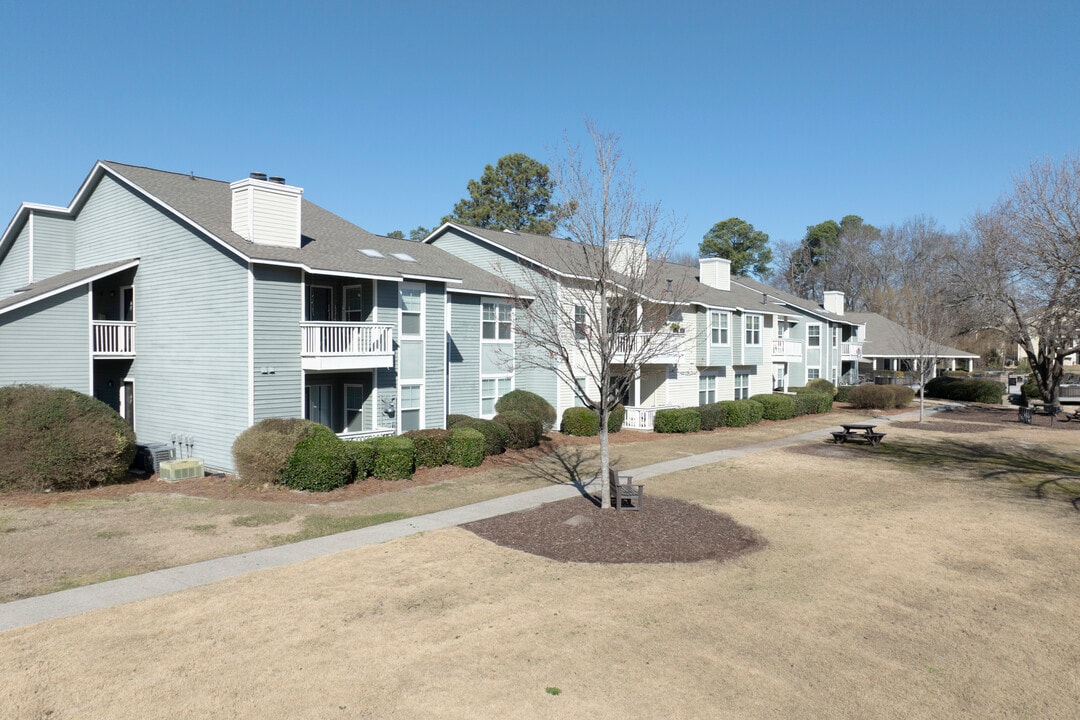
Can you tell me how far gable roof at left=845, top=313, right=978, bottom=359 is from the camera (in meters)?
57.2

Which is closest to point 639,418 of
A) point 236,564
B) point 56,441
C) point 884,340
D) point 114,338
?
point 114,338

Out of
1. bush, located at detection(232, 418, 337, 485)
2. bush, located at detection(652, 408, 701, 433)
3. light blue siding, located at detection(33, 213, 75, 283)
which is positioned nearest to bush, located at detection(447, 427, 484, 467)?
bush, located at detection(232, 418, 337, 485)

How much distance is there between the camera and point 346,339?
19234 millimetres

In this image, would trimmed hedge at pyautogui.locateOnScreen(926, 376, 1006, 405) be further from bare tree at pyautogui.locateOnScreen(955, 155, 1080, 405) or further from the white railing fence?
the white railing fence

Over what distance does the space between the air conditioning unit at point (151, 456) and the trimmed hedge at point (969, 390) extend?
4637 cm

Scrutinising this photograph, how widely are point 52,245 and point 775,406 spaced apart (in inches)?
1172

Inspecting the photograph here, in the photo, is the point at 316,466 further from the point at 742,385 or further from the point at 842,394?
the point at 842,394

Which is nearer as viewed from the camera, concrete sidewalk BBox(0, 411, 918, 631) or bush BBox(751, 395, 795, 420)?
concrete sidewalk BBox(0, 411, 918, 631)

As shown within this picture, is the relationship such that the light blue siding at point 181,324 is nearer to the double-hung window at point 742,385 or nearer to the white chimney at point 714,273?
the double-hung window at point 742,385

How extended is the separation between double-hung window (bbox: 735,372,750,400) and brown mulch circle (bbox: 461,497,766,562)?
74.9 feet

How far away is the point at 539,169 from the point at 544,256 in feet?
90.3

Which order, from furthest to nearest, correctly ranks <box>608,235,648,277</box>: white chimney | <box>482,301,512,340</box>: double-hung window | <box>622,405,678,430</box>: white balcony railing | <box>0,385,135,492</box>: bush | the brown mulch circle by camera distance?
1. <box>622,405,678,430</box>: white balcony railing
2. <box>482,301,512,340</box>: double-hung window
3. <box>0,385,135,492</box>: bush
4. <box>608,235,648,277</box>: white chimney
5. the brown mulch circle

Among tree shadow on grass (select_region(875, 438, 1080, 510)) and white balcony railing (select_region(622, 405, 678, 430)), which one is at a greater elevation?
white balcony railing (select_region(622, 405, 678, 430))

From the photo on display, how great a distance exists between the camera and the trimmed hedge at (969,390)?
45188 millimetres
